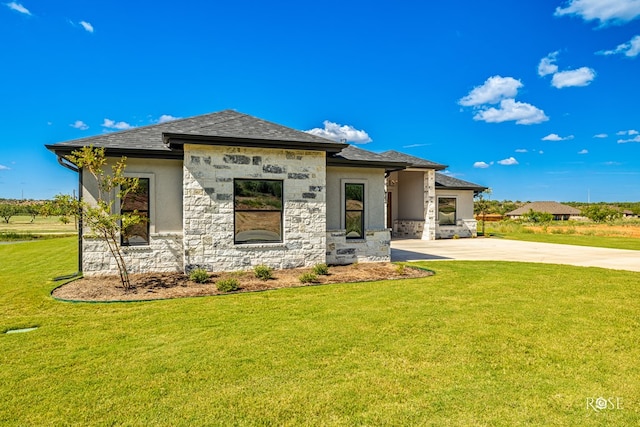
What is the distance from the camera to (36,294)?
6844mm

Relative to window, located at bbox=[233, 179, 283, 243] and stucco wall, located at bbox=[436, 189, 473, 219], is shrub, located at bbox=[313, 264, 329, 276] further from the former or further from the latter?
stucco wall, located at bbox=[436, 189, 473, 219]

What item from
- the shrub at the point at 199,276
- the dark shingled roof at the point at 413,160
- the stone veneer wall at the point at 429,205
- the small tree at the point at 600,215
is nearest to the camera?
the shrub at the point at 199,276

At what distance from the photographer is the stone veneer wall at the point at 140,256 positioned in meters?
8.43

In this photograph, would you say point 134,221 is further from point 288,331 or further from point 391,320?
point 391,320

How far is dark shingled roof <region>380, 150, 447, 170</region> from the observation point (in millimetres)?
18291

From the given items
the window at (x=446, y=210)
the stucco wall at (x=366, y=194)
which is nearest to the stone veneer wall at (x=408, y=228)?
the window at (x=446, y=210)

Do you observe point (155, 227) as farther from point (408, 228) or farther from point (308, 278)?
point (408, 228)

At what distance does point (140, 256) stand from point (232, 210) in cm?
281

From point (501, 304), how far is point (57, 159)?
Result: 1122 centimetres

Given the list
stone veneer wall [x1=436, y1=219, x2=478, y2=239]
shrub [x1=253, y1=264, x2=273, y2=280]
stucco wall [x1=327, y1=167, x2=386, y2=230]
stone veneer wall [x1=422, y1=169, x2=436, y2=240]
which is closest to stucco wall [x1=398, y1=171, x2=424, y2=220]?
stone veneer wall [x1=422, y1=169, x2=436, y2=240]

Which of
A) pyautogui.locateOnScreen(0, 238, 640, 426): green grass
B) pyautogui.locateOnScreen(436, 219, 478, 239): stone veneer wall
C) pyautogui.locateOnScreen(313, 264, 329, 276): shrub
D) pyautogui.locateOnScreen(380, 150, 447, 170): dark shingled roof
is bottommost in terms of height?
pyautogui.locateOnScreen(0, 238, 640, 426): green grass

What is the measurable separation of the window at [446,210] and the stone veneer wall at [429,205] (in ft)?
3.87

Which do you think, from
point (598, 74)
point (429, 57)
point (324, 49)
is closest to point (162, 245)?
point (324, 49)

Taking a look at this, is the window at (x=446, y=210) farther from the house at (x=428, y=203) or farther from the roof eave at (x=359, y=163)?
the roof eave at (x=359, y=163)
